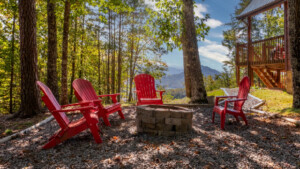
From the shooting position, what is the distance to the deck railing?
8.43 meters

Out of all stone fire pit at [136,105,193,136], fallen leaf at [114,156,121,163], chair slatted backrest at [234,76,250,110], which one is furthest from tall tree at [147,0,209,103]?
fallen leaf at [114,156,121,163]

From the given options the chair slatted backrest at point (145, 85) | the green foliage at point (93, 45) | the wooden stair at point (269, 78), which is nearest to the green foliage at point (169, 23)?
the chair slatted backrest at point (145, 85)

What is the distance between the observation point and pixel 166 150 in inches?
101

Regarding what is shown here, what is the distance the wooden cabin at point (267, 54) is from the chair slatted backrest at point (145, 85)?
199 inches

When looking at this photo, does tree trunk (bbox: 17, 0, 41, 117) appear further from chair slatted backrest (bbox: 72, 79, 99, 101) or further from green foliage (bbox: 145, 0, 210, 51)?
green foliage (bbox: 145, 0, 210, 51)

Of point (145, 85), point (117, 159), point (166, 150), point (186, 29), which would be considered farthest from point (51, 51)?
point (166, 150)

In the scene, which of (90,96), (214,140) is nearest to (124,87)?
(90,96)

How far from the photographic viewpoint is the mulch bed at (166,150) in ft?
7.29

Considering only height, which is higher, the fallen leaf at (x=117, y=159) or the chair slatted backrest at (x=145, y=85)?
the chair slatted backrest at (x=145, y=85)

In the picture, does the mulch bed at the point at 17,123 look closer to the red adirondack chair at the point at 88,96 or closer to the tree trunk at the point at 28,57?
the tree trunk at the point at 28,57

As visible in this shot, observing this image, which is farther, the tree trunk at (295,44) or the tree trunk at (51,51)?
the tree trunk at (51,51)

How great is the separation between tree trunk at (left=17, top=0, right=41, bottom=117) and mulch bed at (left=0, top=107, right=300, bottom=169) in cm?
148

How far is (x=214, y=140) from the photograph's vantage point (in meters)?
2.96

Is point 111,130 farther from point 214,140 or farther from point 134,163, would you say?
point 214,140
